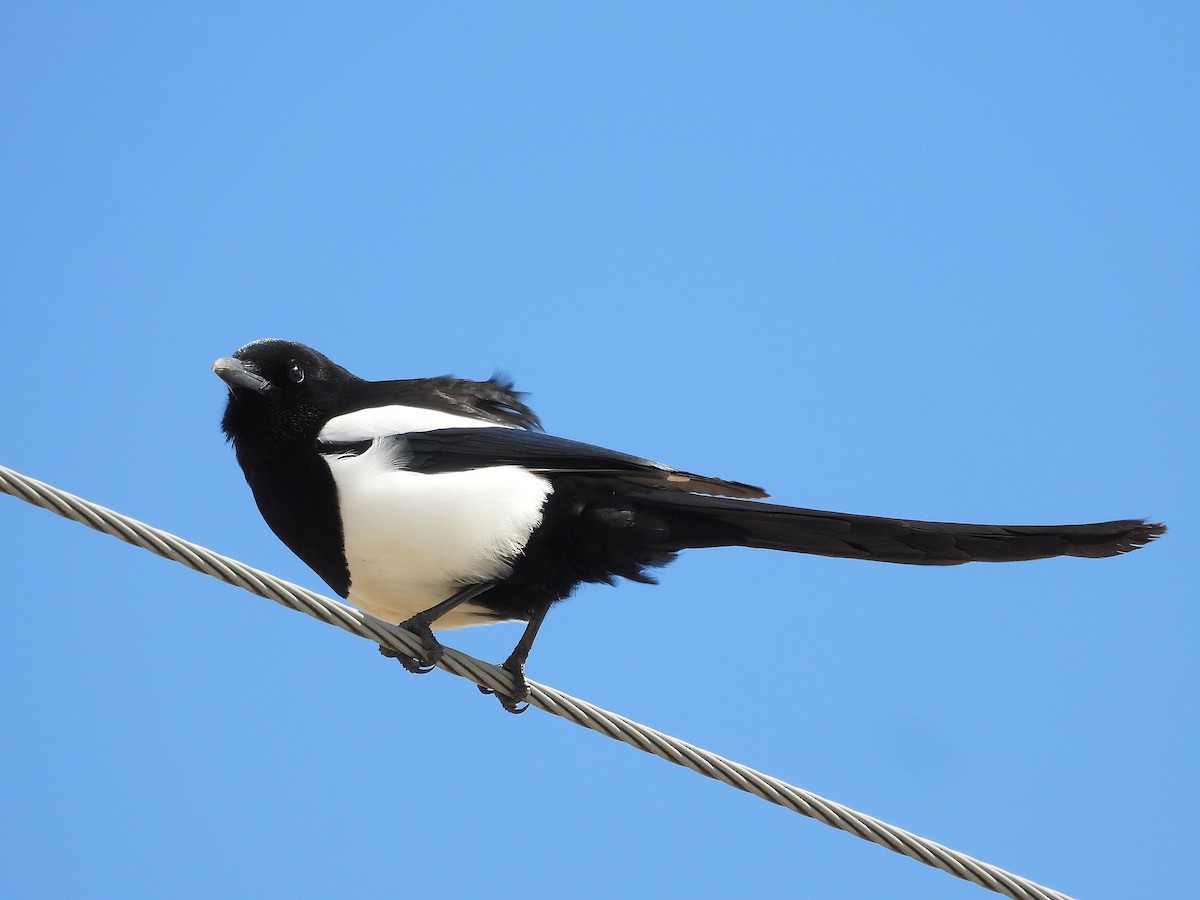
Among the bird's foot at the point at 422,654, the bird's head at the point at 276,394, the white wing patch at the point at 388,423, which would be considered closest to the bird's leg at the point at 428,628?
the bird's foot at the point at 422,654

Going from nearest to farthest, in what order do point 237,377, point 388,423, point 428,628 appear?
point 428,628, point 388,423, point 237,377

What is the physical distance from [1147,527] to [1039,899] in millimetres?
1090

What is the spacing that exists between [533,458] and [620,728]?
1.11 meters

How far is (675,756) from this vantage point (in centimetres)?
353

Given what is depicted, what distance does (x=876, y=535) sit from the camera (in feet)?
12.8

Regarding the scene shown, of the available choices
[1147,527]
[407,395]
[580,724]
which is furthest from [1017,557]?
[407,395]

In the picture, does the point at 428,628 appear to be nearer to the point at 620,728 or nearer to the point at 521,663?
the point at 521,663

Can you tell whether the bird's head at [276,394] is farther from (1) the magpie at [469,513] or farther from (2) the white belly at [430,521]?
(2) the white belly at [430,521]

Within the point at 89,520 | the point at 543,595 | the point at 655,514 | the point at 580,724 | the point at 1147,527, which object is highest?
the point at 1147,527

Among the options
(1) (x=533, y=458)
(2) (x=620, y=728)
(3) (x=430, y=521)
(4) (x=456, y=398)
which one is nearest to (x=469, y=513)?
(3) (x=430, y=521)

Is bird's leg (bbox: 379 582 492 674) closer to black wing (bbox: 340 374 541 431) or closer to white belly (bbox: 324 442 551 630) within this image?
white belly (bbox: 324 442 551 630)

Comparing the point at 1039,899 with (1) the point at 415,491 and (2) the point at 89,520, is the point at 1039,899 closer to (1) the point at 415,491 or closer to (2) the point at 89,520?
(1) the point at 415,491

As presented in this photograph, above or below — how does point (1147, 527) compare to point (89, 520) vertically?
above

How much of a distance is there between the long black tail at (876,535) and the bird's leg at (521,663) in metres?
0.54
